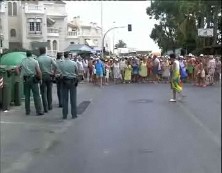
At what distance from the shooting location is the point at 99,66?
91.3ft

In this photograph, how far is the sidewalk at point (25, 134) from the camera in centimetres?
781

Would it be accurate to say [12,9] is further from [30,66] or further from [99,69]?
[30,66]

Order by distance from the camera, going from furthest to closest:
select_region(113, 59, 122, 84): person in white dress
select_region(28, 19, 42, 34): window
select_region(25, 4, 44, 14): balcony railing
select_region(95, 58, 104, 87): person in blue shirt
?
select_region(28, 19, 42, 34): window → select_region(25, 4, 44, 14): balcony railing → select_region(113, 59, 122, 84): person in white dress → select_region(95, 58, 104, 87): person in blue shirt

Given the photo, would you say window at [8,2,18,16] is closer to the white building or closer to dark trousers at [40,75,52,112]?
the white building

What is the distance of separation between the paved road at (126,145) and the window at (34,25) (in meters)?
69.4

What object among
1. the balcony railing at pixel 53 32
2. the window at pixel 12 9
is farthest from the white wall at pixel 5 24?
the balcony railing at pixel 53 32

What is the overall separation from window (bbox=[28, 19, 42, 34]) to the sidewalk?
67.7 meters

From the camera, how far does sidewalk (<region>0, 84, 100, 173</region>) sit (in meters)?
7.81

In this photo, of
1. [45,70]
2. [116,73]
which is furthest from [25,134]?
[116,73]

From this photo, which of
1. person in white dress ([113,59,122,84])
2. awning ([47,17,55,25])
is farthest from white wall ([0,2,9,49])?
person in white dress ([113,59,122,84])

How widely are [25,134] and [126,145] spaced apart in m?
2.72

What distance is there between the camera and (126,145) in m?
8.28

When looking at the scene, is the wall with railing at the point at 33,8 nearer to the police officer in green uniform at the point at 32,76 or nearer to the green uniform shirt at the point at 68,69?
the police officer in green uniform at the point at 32,76

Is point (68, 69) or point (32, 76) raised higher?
point (68, 69)
